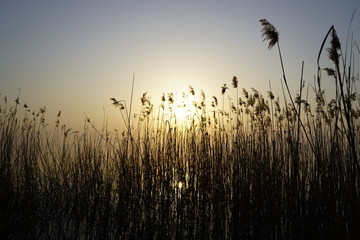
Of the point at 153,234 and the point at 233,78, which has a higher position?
the point at 233,78

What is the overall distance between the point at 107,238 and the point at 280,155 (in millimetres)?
2191

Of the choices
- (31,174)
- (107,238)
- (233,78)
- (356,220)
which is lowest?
(107,238)

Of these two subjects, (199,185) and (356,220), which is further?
(199,185)

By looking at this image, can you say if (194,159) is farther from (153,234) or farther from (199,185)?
(153,234)

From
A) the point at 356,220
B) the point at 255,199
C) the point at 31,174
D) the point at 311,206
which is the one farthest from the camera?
the point at 31,174

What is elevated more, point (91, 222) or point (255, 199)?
point (255, 199)

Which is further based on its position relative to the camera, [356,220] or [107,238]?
[107,238]

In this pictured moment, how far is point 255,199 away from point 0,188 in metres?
3.55

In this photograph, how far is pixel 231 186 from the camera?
10.8 ft

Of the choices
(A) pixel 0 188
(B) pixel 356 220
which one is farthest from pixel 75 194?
(B) pixel 356 220

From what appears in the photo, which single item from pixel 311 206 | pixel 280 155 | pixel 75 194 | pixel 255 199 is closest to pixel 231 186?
pixel 255 199

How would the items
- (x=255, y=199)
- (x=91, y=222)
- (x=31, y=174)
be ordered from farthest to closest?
(x=31, y=174), (x=91, y=222), (x=255, y=199)

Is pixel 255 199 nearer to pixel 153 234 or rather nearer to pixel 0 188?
pixel 153 234

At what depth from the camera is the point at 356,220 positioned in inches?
73.4
